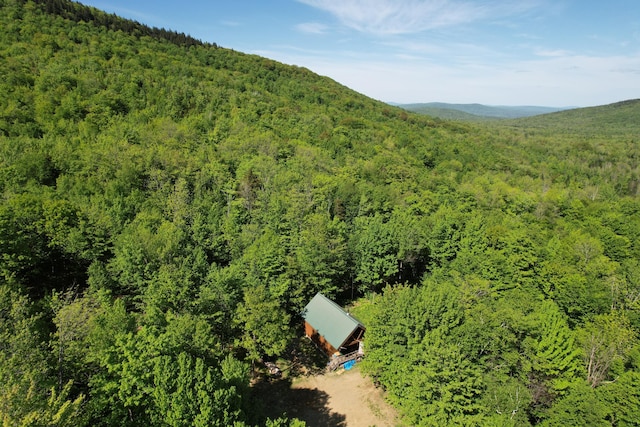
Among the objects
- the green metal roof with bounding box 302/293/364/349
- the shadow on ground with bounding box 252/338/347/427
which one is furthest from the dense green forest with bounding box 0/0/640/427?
the shadow on ground with bounding box 252/338/347/427

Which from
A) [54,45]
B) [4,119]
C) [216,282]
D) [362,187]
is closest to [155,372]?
[216,282]

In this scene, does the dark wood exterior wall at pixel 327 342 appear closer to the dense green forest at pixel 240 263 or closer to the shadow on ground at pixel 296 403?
the dense green forest at pixel 240 263

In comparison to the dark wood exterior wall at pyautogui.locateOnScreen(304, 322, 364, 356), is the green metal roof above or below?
above

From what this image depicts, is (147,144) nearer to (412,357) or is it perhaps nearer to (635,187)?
(412,357)

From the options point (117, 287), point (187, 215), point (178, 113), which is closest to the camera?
point (117, 287)

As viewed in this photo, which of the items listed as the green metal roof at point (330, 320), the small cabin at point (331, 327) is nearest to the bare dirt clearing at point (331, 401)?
the small cabin at point (331, 327)

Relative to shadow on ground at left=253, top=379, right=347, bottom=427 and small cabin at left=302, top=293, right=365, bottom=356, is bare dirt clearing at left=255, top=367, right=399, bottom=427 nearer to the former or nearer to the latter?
shadow on ground at left=253, top=379, right=347, bottom=427
